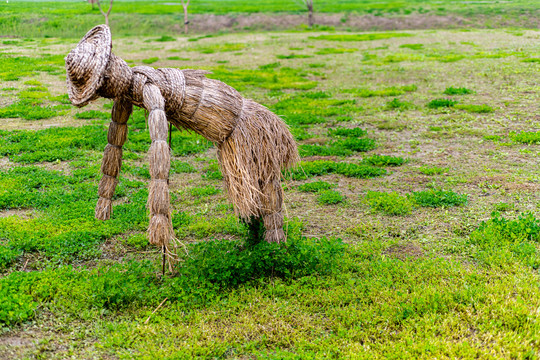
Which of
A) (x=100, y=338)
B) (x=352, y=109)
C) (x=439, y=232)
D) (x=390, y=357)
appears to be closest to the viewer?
(x=390, y=357)

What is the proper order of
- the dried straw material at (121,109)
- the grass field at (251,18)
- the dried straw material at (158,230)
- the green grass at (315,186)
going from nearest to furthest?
the dried straw material at (158,230) → the dried straw material at (121,109) → the green grass at (315,186) → the grass field at (251,18)

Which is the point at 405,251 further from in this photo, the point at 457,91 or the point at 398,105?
the point at 457,91

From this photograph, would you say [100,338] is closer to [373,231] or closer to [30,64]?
[373,231]

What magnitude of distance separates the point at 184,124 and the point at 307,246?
8.12ft

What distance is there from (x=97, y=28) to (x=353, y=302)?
4.78m

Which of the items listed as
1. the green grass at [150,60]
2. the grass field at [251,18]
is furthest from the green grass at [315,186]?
the grass field at [251,18]

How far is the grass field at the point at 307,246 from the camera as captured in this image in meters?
5.76

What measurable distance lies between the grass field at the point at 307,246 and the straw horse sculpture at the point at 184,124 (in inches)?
35.0

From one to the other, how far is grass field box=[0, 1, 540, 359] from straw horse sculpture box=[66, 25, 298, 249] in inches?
35.0

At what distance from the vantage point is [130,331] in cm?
586

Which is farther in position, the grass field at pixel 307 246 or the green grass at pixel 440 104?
the green grass at pixel 440 104

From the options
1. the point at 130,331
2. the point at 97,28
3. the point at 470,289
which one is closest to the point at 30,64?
the point at 97,28

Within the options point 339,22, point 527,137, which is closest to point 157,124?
point 527,137

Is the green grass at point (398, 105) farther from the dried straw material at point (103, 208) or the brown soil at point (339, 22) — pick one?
the brown soil at point (339, 22)
